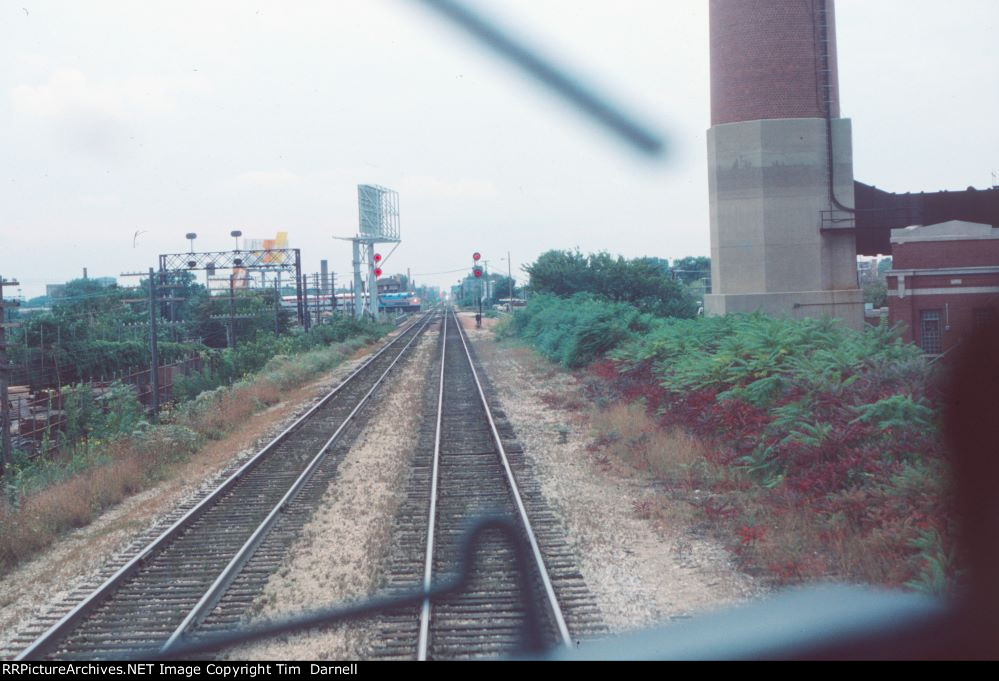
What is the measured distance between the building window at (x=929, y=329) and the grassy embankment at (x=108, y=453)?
22825 mm

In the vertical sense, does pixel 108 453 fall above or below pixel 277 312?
below

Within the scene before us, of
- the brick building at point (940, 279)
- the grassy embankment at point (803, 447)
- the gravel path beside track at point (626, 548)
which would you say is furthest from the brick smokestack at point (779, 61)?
the gravel path beside track at point (626, 548)

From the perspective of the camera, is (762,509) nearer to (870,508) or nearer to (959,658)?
(870,508)

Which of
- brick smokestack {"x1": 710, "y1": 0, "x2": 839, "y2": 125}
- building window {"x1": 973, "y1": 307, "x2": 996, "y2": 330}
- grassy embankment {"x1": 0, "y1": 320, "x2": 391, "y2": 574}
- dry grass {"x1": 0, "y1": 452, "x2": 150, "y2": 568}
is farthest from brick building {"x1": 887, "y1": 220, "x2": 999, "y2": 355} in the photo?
dry grass {"x1": 0, "y1": 452, "x2": 150, "y2": 568}

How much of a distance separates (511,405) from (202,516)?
483 inches

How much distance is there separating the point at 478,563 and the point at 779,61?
31.5 m

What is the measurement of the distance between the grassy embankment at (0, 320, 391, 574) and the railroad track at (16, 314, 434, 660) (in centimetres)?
158

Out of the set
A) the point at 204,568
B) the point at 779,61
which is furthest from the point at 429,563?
the point at 779,61

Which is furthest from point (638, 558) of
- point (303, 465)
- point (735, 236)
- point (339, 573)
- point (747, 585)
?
point (735, 236)

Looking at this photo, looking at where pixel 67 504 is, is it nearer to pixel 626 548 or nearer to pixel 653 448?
pixel 626 548

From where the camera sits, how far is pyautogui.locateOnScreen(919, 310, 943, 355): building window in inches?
1219

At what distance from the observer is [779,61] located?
3453 centimetres

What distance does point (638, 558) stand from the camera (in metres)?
9.00

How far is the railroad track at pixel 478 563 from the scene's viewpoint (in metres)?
6.72
